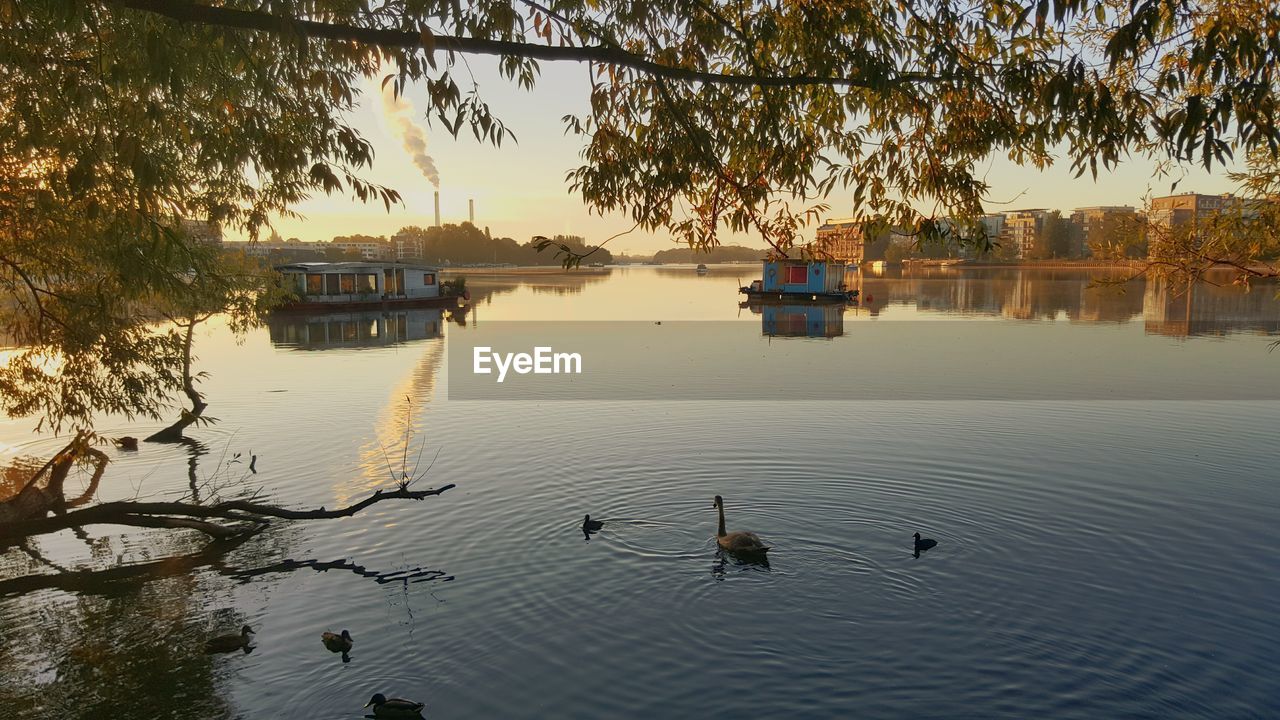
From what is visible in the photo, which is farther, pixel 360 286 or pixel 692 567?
pixel 360 286

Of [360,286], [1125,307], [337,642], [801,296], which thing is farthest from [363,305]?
[1125,307]

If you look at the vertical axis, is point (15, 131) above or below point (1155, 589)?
above

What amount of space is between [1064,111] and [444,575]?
9.64 m

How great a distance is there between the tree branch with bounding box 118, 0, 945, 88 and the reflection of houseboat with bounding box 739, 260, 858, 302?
188 feet

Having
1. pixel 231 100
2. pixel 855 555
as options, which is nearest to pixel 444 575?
pixel 855 555

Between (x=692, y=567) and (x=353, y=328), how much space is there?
4622 centimetres

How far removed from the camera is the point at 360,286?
202ft

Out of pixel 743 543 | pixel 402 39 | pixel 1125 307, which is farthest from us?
pixel 1125 307

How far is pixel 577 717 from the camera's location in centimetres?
797

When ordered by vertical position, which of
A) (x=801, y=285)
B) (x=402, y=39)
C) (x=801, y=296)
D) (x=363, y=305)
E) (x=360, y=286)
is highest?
(x=402, y=39)

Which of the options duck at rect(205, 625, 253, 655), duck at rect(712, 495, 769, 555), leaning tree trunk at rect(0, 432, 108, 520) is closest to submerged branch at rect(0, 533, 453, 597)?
leaning tree trunk at rect(0, 432, 108, 520)

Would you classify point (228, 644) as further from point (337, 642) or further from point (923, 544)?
point (923, 544)

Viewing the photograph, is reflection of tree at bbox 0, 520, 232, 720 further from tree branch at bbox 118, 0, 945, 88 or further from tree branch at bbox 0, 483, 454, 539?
tree branch at bbox 118, 0, 945, 88

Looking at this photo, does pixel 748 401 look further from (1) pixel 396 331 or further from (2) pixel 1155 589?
(1) pixel 396 331
